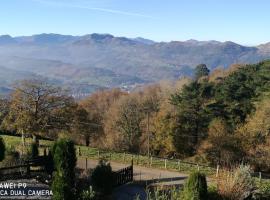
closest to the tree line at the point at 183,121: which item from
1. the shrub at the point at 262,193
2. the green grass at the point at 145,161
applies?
the green grass at the point at 145,161

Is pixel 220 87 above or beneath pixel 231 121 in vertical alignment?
above

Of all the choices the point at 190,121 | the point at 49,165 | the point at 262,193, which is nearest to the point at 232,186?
the point at 262,193

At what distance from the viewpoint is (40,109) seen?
4022 cm

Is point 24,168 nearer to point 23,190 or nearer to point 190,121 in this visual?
point 23,190

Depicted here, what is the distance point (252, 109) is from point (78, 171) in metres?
31.7

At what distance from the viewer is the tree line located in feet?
131

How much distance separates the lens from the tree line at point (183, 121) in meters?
40.1

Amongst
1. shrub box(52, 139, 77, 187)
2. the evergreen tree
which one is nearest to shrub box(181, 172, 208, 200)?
shrub box(52, 139, 77, 187)

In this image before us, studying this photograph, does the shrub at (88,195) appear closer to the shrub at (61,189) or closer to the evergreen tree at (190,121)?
the shrub at (61,189)

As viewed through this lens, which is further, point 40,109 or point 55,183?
point 40,109

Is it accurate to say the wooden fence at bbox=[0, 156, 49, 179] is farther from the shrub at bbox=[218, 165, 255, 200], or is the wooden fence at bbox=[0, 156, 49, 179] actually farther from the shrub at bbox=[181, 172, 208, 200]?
the shrub at bbox=[218, 165, 255, 200]

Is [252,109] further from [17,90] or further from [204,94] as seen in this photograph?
[17,90]

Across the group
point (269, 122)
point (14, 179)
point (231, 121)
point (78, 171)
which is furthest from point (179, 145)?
point (14, 179)

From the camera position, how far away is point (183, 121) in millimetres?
56781
